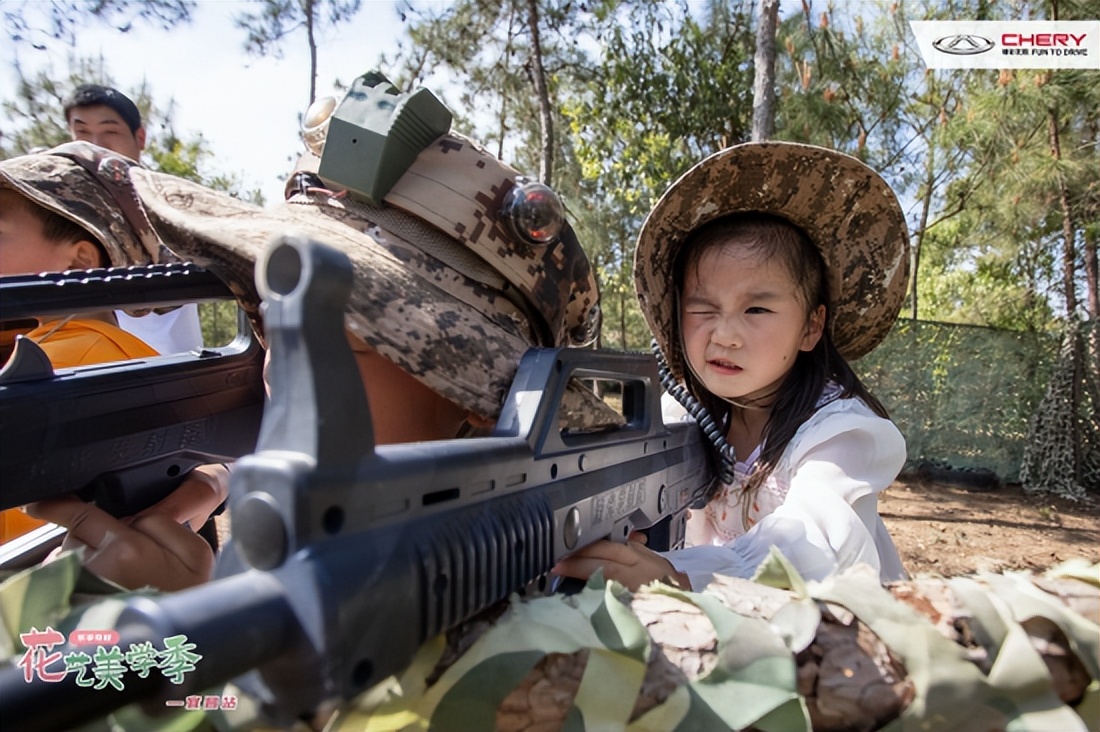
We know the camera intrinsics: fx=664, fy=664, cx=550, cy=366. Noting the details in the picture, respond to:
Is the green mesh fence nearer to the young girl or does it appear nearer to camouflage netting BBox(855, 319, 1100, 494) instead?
camouflage netting BBox(855, 319, 1100, 494)

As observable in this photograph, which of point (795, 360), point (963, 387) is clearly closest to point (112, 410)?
point (795, 360)

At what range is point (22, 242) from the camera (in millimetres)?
1669

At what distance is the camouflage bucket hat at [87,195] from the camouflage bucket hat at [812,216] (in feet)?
4.21

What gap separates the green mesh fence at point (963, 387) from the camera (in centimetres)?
714

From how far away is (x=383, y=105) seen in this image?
102 cm

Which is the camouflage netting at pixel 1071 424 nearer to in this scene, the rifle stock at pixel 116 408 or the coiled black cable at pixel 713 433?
the coiled black cable at pixel 713 433

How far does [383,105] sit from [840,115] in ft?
24.5

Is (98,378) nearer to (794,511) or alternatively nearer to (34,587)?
(34,587)

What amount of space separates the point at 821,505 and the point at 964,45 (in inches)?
234

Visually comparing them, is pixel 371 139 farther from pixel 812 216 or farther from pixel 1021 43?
pixel 1021 43

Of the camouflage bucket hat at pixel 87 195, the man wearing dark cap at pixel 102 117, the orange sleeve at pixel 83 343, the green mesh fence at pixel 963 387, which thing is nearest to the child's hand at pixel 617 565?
the orange sleeve at pixel 83 343

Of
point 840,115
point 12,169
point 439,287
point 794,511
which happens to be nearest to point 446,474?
point 439,287

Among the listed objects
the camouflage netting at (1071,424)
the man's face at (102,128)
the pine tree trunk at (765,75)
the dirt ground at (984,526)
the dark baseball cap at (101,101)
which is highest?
the pine tree trunk at (765,75)

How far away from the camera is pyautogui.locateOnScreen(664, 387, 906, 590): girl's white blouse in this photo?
1.11 metres
